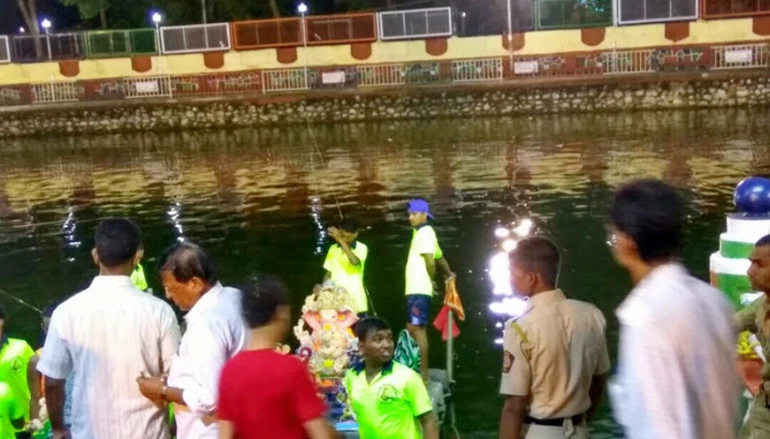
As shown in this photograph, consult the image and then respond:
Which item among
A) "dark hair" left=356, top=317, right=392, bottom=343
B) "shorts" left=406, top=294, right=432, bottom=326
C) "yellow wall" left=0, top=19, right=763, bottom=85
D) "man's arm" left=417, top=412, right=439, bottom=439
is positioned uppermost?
"yellow wall" left=0, top=19, right=763, bottom=85

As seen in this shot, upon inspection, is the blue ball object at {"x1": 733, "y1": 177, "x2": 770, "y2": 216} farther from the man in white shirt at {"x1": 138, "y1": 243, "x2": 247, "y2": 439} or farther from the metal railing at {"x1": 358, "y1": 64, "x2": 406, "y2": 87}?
the metal railing at {"x1": 358, "y1": 64, "x2": 406, "y2": 87}

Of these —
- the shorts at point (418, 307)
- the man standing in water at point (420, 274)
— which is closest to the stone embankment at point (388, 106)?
the man standing in water at point (420, 274)

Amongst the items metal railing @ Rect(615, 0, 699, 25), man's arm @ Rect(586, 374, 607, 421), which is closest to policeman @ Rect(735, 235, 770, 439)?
man's arm @ Rect(586, 374, 607, 421)

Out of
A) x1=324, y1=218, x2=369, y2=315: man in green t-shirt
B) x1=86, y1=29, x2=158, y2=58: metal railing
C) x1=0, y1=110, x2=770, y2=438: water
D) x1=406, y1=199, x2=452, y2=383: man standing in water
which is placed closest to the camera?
x1=324, y1=218, x2=369, y2=315: man in green t-shirt

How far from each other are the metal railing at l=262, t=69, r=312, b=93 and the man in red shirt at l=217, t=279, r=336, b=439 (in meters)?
30.3

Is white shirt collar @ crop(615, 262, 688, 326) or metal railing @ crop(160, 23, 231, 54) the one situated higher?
metal railing @ crop(160, 23, 231, 54)

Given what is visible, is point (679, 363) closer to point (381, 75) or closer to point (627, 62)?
point (627, 62)

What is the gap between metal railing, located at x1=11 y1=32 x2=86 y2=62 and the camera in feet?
115

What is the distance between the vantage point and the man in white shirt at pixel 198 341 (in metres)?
3.67

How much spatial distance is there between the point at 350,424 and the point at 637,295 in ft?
11.0

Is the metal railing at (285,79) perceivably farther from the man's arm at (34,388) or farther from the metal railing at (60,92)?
the man's arm at (34,388)

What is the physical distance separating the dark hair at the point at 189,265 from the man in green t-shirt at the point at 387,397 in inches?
36.6

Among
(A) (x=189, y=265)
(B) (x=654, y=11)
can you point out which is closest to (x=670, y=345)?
(A) (x=189, y=265)

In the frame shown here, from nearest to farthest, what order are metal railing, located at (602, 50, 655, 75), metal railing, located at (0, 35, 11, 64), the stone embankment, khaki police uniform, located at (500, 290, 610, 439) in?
1. khaki police uniform, located at (500, 290, 610, 439)
2. the stone embankment
3. metal railing, located at (602, 50, 655, 75)
4. metal railing, located at (0, 35, 11, 64)
